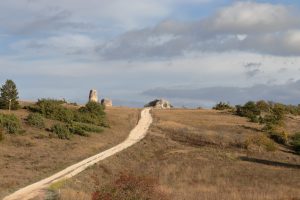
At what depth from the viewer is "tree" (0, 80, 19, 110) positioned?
217 feet

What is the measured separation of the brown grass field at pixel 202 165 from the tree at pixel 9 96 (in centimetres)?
1733

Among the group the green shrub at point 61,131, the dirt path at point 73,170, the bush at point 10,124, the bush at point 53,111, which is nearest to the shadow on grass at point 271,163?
the dirt path at point 73,170

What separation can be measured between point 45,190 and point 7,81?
42.9m

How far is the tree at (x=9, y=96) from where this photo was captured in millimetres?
66125

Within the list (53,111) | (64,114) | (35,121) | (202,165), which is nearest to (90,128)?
(35,121)

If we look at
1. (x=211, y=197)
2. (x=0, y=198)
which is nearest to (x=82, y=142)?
(x=211, y=197)

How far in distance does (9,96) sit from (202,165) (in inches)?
1218

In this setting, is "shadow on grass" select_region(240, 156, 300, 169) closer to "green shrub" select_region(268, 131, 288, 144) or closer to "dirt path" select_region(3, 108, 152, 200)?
"dirt path" select_region(3, 108, 152, 200)

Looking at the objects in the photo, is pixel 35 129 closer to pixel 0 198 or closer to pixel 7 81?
pixel 7 81

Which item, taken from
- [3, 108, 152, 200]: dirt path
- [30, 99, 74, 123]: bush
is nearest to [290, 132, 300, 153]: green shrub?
[3, 108, 152, 200]: dirt path

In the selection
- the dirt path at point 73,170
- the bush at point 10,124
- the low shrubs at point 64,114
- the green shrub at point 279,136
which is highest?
the low shrubs at point 64,114

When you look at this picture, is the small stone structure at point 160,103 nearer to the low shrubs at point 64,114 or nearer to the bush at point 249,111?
the bush at point 249,111

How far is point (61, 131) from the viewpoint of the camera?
52.9 m

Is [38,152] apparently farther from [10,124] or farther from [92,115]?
[92,115]
